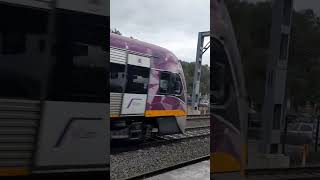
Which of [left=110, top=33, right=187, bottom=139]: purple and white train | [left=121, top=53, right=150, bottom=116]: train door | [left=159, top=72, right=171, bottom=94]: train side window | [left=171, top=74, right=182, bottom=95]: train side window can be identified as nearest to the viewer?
[left=110, top=33, right=187, bottom=139]: purple and white train

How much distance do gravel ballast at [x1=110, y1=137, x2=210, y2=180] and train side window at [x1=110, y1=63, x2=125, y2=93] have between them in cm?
204

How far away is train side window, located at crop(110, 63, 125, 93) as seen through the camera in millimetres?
14266

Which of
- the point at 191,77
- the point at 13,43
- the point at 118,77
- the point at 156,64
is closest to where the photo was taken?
the point at 13,43

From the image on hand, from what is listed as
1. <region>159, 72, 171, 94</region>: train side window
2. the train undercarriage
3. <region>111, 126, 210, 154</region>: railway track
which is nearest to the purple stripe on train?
<region>159, 72, 171, 94</region>: train side window

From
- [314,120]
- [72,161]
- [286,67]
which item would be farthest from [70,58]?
[314,120]

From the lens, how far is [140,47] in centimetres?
1528

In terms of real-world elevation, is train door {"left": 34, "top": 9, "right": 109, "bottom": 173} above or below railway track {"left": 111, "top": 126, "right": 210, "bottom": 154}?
Answer: above

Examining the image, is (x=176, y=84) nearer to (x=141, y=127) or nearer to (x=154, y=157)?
(x=141, y=127)

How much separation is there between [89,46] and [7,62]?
683 millimetres

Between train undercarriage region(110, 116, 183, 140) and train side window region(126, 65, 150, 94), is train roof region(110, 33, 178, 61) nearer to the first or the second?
train side window region(126, 65, 150, 94)

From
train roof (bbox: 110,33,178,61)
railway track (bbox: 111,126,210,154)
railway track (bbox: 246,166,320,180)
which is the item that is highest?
train roof (bbox: 110,33,178,61)

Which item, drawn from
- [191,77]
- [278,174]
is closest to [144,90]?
[278,174]

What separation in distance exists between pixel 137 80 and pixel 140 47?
1096 mm

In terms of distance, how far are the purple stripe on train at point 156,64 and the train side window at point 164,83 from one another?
0.61 feet
